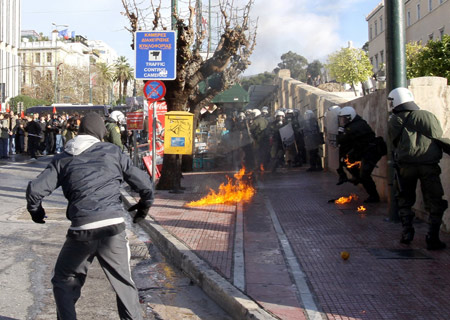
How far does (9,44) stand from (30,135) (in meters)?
59.4

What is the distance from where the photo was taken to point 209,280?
5.29 metres

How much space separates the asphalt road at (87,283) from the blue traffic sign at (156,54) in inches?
153

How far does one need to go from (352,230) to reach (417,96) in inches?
92.1

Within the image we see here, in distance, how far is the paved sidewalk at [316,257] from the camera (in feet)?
Result: 14.8

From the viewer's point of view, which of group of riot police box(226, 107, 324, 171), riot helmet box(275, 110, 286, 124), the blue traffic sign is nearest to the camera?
the blue traffic sign

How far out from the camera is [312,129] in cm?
1670

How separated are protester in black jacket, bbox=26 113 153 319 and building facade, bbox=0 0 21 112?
7170cm

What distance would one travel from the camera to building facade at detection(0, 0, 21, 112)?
7231 cm

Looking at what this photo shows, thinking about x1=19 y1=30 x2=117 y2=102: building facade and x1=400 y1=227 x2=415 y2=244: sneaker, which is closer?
x1=400 y1=227 x2=415 y2=244: sneaker

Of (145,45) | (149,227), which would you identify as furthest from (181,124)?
(149,227)

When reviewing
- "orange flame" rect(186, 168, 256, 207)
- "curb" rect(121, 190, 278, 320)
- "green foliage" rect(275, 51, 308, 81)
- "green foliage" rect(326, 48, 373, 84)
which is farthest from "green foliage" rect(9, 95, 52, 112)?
"curb" rect(121, 190, 278, 320)

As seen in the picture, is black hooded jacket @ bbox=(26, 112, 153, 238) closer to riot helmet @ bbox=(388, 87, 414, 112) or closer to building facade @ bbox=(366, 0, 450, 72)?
riot helmet @ bbox=(388, 87, 414, 112)

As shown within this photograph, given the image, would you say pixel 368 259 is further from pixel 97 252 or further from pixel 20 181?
pixel 20 181

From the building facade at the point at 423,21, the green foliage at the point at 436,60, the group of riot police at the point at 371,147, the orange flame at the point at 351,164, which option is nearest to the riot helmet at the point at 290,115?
the group of riot police at the point at 371,147
